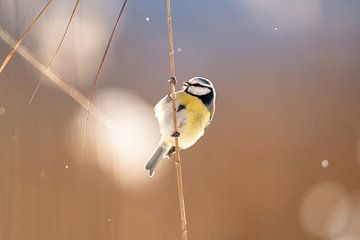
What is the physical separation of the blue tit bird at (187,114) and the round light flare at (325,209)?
2.59 feet

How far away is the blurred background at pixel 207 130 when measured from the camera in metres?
1.77

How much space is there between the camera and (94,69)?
1791 mm

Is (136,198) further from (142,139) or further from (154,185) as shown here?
(142,139)

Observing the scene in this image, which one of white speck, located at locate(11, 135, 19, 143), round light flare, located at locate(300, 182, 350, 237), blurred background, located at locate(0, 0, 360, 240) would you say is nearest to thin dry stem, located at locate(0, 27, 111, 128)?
blurred background, located at locate(0, 0, 360, 240)

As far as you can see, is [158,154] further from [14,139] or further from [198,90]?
[14,139]

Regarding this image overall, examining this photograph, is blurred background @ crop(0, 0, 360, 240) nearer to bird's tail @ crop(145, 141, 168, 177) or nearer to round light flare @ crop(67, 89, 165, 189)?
round light flare @ crop(67, 89, 165, 189)

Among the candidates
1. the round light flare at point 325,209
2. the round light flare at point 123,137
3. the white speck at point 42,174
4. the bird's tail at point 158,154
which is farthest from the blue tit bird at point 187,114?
the round light flare at point 325,209

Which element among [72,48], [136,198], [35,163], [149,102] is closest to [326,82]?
[149,102]

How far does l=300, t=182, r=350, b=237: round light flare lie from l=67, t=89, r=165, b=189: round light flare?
2.08 ft

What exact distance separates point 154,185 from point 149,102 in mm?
332

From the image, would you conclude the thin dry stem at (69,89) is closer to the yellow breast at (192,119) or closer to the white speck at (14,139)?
the white speck at (14,139)

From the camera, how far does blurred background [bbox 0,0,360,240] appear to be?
1.77 meters

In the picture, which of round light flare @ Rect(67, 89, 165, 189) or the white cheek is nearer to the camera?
the white cheek

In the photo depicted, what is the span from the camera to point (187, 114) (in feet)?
3.84
